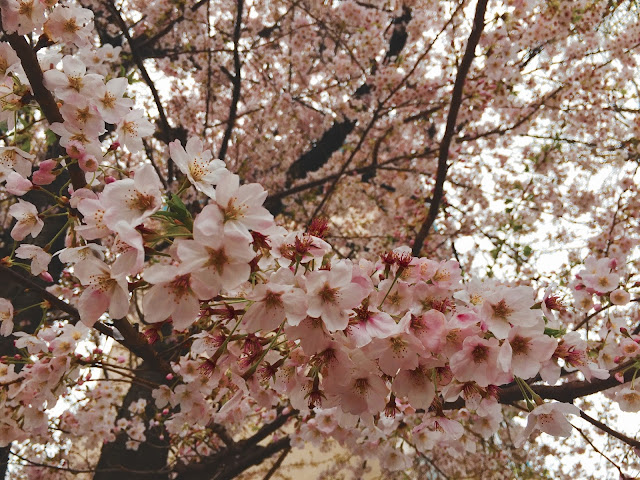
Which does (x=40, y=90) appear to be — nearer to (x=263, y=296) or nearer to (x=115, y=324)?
(x=115, y=324)

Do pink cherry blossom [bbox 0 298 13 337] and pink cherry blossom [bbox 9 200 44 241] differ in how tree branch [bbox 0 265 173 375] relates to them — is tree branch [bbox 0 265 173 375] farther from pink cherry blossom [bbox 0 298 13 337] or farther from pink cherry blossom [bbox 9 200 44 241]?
pink cherry blossom [bbox 0 298 13 337]

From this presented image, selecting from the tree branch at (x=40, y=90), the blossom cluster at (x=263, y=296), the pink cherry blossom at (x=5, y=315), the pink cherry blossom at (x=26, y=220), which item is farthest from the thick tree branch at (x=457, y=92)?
the pink cherry blossom at (x=5, y=315)

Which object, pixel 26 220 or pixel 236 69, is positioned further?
pixel 236 69

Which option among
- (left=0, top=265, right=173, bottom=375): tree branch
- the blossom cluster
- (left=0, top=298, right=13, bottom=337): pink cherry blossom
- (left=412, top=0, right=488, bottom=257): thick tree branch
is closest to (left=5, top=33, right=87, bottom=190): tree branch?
the blossom cluster

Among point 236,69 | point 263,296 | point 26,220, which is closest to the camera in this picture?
point 263,296

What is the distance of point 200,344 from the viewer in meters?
1.27

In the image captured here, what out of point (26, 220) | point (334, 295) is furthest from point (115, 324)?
point (334, 295)

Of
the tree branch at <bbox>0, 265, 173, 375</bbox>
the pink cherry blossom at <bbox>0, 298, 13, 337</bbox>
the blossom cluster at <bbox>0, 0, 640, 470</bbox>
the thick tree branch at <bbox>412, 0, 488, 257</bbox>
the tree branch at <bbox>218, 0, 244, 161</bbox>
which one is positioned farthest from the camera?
the tree branch at <bbox>218, 0, 244, 161</bbox>

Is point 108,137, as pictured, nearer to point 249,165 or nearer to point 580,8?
point 249,165

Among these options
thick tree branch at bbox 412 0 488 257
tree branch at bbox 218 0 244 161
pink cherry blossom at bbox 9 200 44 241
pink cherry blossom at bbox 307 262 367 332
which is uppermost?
tree branch at bbox 218 0 244 161

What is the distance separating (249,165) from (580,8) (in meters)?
3.93

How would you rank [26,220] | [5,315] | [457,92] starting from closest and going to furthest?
[26,220] < [5,315] < [457,92]

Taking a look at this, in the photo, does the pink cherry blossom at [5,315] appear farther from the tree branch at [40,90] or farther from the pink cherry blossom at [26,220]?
the tree branch at [40,90]

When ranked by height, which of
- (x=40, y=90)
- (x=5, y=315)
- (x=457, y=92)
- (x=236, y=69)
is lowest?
(x=5, y=315)
